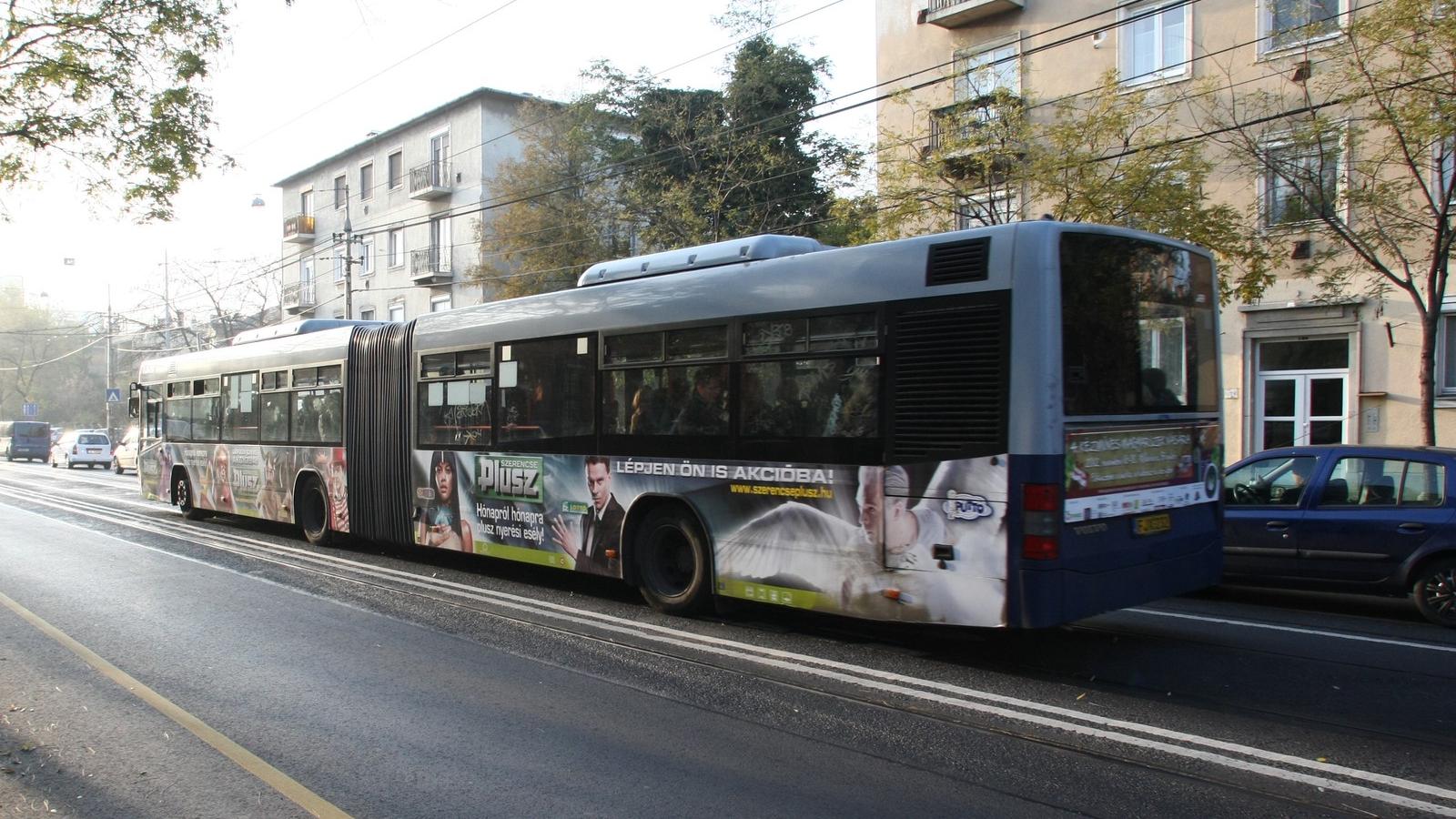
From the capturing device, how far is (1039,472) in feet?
20.1

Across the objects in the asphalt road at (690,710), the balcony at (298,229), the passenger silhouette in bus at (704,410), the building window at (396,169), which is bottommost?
the asphalt road at (690,710)

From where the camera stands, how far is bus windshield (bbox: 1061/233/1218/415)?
21.1ft

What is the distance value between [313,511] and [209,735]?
8932mm

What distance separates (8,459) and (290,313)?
1702 centimetres

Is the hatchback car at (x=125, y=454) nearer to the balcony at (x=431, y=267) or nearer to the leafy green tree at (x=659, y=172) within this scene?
the balcony at (x=431, y=267)

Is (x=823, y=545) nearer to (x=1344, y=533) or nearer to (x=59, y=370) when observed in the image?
(x=1344, y=533)

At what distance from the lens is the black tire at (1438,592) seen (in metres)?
8.38

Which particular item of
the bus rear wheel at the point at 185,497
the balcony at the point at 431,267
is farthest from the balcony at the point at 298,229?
the bus rear wheel at the point at 185,497

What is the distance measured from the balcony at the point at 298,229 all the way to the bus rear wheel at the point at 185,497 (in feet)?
103

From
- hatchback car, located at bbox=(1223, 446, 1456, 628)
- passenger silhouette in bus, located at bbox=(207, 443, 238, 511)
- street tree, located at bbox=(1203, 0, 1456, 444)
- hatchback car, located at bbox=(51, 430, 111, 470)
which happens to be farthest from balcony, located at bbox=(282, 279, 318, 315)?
hatchback car, located at bbox=(1223, 446, 1456, 628)

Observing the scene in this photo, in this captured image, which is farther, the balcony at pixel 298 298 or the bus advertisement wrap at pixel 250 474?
the balcony at pixel 298 298

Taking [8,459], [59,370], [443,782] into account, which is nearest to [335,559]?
[443,782]

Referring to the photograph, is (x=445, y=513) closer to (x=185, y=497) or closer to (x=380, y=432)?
(x=380, y=432)

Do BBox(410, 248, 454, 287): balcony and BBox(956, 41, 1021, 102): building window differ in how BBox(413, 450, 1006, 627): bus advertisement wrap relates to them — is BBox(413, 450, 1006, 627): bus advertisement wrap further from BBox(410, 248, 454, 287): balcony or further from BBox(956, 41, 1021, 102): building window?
BBox(410, 248, 454, 287): balcony
